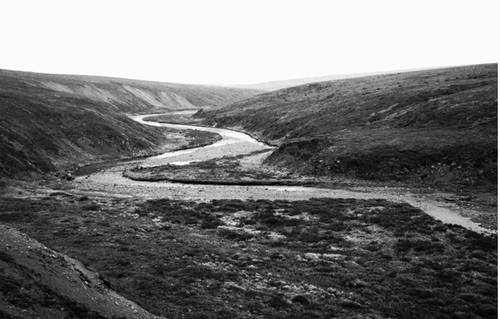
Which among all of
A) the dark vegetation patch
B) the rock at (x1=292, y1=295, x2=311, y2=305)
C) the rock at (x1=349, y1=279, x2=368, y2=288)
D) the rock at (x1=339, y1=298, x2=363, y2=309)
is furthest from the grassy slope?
the rock at (x1=292, y1=295, x2=311, y2=305)

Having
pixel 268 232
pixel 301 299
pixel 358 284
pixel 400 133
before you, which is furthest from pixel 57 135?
pixel 358 284

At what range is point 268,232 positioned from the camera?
37.5m

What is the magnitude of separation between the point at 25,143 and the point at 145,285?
58.8m

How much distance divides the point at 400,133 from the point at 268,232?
47.6 metres

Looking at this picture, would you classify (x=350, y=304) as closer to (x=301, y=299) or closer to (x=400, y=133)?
(x=301, y=299)

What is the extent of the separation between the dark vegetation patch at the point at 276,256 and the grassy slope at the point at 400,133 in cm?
1641

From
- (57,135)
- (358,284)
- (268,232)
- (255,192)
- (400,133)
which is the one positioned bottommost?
(268,232)

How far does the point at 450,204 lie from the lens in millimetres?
45125

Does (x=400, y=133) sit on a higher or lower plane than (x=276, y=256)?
higher

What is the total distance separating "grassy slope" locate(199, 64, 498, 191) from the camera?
5800 cm

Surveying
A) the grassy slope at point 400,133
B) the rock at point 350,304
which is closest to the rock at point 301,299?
the rock at point 350,304

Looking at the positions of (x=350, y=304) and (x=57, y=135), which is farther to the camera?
(x=57, y=135)

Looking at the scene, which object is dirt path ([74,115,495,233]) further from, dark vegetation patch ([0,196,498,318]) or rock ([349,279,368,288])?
rock ([349,279,368,288])

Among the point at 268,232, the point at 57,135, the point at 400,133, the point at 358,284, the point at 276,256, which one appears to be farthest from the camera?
the point at 57,135
